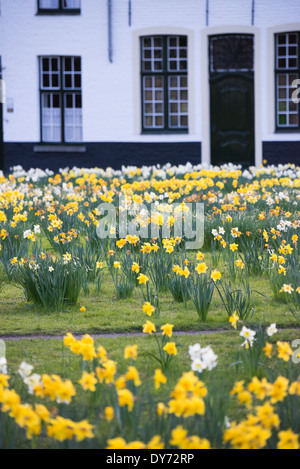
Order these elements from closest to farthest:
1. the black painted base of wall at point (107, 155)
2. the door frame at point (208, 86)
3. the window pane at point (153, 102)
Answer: the door frame at point (208, 86)
the black painted base of wall at point (107, 155)
the window pane at point (153, 102)

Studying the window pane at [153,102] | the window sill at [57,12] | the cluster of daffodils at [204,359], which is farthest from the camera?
the window pane at [153,102]

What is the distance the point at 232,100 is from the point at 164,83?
164 cm

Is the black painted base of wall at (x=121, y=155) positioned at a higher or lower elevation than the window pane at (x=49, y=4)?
lower

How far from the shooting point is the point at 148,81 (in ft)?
56.0

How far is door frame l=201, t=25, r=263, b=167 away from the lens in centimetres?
1648

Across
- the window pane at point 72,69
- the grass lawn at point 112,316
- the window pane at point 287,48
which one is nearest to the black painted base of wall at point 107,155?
the window pane at point 72,69

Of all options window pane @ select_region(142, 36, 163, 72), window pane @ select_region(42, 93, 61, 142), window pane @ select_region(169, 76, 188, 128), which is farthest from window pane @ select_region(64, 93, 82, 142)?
window pane @ select_region(169, 76, 188, 128)

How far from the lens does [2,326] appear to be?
4.88m

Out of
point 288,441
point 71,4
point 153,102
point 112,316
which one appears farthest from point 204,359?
point 71,4

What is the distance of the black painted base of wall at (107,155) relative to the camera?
668 inches

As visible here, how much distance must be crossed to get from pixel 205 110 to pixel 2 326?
12.9 meters

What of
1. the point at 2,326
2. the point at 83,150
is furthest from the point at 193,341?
the point at 83,150

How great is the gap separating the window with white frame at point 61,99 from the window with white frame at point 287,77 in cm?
458

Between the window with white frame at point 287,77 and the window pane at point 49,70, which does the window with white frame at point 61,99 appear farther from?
the window with white frame at point 287,77
